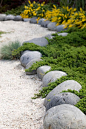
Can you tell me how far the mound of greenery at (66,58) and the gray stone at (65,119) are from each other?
29 centimetres

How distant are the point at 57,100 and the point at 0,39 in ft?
16.7

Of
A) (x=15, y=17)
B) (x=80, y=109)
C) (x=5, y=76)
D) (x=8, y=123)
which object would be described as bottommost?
(x=15, y=17)

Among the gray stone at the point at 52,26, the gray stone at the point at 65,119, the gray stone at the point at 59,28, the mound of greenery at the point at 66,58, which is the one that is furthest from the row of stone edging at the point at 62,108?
the gray stone at the point at 52,26

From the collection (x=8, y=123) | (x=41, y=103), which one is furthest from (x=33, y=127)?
(x=41, y=103)

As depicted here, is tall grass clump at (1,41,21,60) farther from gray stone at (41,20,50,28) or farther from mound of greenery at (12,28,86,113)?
gray stone at (41,20,50,28)

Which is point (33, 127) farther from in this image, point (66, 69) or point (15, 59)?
point (15, 59)

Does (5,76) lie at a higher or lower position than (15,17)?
higher

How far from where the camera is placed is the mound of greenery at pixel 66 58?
337cm

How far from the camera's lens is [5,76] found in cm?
441

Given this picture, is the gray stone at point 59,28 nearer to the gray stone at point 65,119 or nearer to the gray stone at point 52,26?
the gray stone at point 52,26

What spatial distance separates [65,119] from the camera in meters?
2.21

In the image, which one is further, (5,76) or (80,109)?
(5,76)

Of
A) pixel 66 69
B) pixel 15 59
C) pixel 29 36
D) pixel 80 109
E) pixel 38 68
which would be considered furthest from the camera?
pixel 29 36

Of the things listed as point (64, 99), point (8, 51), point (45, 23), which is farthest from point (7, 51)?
point (45, 23)
